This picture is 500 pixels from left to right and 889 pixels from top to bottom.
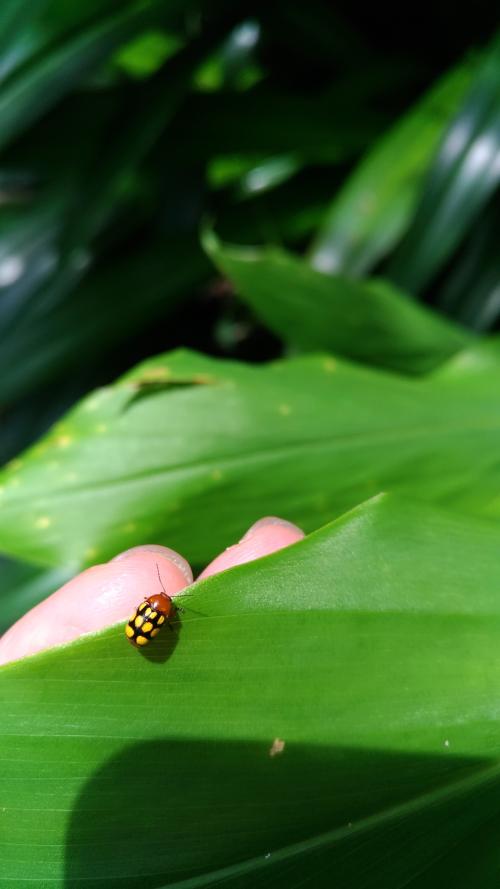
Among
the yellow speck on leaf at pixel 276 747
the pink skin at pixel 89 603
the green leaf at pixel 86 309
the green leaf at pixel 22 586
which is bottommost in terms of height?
the green leaf at pixel 22 586

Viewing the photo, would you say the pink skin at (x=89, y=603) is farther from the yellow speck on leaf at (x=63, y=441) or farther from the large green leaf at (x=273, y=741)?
the yellow speck on leaf at (x=63, y=441)

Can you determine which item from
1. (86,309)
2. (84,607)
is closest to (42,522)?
(84,607)

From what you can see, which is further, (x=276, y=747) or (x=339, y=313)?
(x=339, y=313)

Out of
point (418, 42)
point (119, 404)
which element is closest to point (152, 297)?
point (119, 404)

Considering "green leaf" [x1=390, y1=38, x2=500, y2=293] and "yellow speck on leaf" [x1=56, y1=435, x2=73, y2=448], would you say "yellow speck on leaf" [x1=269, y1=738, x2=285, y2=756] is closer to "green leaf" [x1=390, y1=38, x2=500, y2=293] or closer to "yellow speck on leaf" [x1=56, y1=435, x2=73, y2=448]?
"yellow speck on leaf" [x1=56, y1=435, x2=73, y2=448]

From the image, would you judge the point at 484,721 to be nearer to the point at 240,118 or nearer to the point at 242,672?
the point at 242,672

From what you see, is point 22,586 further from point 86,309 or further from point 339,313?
point 339,313

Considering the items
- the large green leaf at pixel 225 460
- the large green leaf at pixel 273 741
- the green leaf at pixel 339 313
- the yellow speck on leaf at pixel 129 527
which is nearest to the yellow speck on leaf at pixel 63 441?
the large green leaf at pixel 225 460
